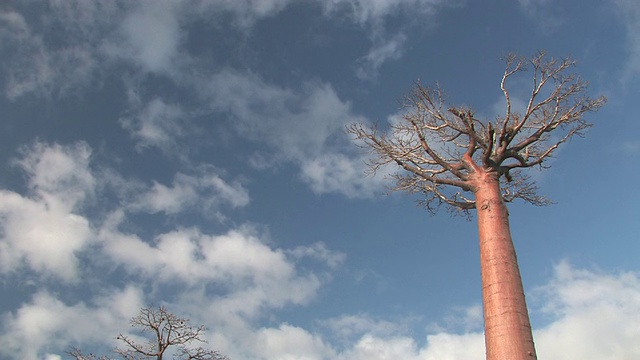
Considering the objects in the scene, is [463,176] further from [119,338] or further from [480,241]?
[119,338]

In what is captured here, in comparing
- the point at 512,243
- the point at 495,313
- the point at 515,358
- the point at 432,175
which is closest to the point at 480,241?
the point at 512,243

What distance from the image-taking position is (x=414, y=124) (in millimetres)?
8648

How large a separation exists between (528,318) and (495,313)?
1.25ft

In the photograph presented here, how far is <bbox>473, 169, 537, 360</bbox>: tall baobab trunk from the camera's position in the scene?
17.9ft

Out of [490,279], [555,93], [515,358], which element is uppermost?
[555,93]

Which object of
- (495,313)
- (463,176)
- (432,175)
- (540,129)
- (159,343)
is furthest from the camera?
(159,343)

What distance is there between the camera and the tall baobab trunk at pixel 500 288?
17.9ft

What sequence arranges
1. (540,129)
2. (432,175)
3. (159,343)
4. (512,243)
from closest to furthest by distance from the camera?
1. (512,243)
2. (540,129)
3. (432,175)
4. (159,343)

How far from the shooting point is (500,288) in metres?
5.87

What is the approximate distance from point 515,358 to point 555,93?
4945mm

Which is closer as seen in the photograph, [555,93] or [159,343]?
[555,93]

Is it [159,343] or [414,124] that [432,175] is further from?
[159,343]

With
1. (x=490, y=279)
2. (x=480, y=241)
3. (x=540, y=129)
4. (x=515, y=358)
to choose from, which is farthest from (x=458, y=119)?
(x=515, y=358)

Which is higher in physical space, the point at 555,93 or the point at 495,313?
the point at 555,93
